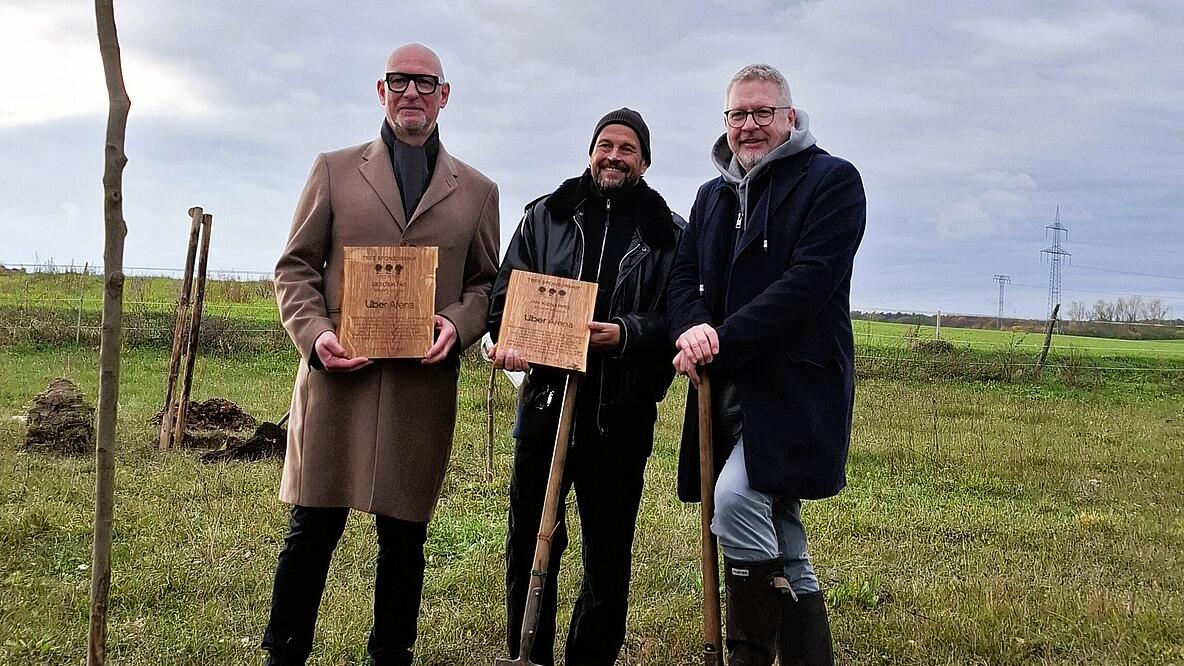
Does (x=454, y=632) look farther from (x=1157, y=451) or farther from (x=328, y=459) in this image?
(x=1157, y=451)

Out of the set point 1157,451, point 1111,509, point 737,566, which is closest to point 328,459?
point 737,566

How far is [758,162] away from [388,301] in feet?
4.54

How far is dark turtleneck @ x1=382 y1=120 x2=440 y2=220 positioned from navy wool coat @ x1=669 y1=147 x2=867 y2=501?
1.15m

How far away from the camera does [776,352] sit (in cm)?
326

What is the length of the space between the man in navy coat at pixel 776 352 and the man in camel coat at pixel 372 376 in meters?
0.98

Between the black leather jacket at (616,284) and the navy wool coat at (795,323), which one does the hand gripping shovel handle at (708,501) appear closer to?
the navy wool coat at (795,323)

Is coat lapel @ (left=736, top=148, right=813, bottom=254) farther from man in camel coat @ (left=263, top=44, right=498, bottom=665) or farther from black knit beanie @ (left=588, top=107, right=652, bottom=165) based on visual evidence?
man in camel coat @ (left=263, top=44, right=498, bottom=665)

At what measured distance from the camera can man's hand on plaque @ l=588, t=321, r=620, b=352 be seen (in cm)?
349

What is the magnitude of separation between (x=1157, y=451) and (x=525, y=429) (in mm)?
9355

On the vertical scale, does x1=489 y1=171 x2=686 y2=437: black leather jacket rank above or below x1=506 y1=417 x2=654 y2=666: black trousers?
above

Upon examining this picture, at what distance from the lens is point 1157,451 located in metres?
10.5

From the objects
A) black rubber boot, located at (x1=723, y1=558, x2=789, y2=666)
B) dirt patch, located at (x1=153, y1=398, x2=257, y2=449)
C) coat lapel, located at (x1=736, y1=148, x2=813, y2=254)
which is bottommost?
dirt patch, located at (x1=153, y1=398, x2=257, y2=449)

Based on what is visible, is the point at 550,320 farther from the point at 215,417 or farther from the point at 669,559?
the point at 215,417

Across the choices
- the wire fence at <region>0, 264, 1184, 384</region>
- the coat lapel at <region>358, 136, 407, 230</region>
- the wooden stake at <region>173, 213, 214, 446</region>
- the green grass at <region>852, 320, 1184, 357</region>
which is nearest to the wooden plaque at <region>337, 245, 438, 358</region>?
the coat lapel at <region>358, 136, 407, 230</region>
